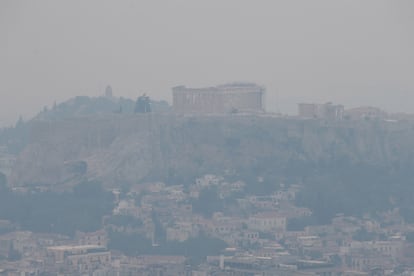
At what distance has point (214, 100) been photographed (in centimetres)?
8819

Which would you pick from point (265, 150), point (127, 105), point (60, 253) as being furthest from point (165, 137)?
point (60, 253)

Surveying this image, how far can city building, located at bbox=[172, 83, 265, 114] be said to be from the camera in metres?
87.7

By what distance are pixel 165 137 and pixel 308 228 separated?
12311mm

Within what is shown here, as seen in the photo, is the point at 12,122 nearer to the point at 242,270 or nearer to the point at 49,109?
the point at 49,109

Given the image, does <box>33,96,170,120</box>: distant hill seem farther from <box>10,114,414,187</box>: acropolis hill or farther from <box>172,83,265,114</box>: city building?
<box>10,114,414,187</box>: acropolis hill

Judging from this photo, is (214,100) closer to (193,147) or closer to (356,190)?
(193,147)

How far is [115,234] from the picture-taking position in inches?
2758

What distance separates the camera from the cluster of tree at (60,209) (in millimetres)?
72125

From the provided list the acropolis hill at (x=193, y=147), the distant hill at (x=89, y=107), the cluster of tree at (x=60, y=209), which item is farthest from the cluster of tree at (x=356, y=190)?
the distant hill at (x=89, y=107)

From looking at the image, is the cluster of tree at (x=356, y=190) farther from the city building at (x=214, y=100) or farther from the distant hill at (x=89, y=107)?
the distant hill at (x=89, y=107)

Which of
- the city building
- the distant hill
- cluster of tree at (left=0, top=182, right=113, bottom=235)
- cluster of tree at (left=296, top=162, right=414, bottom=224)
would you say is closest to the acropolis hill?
cluster of tree at (left=296, top=162, right=414, bottom=224)

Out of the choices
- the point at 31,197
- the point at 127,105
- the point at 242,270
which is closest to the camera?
the point at 242,270

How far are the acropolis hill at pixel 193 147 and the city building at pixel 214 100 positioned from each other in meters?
2.26

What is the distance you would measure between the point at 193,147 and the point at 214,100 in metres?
5.08
